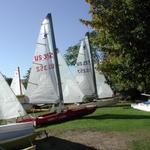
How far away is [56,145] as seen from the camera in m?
16.4

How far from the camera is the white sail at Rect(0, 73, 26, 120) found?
1782 centimetres

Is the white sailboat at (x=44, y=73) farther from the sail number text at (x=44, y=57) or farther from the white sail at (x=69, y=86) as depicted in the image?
the white sail at (x=69, y=86)

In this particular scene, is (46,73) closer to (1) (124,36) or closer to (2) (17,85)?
(1) (124,36)

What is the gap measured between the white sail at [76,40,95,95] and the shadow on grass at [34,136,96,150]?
746 inches

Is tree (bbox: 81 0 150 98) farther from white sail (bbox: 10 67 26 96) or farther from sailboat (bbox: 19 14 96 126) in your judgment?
white sail (bbox: 10 67 26 96)

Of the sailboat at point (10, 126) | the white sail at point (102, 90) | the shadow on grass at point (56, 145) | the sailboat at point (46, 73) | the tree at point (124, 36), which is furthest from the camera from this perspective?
the white sail at point (102, 90)

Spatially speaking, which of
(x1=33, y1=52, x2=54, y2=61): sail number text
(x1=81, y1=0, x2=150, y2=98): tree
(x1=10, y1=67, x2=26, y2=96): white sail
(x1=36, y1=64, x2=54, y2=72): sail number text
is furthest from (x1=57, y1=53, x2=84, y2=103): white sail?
(x1=10, y1=67, x2=26, y2=96): white sail

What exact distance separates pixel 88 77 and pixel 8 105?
19235 mm

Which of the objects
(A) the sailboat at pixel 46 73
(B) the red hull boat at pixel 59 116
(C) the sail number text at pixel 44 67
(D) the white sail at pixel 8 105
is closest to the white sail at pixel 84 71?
(A) the sailboat at pixel 46 73

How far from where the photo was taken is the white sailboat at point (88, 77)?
118 ft

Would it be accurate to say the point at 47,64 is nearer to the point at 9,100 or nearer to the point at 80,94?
the point at 80,94

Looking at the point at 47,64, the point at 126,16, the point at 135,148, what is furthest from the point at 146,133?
the point at 47,64

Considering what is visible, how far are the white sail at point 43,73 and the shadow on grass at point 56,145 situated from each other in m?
7.80

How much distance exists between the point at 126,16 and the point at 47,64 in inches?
425
